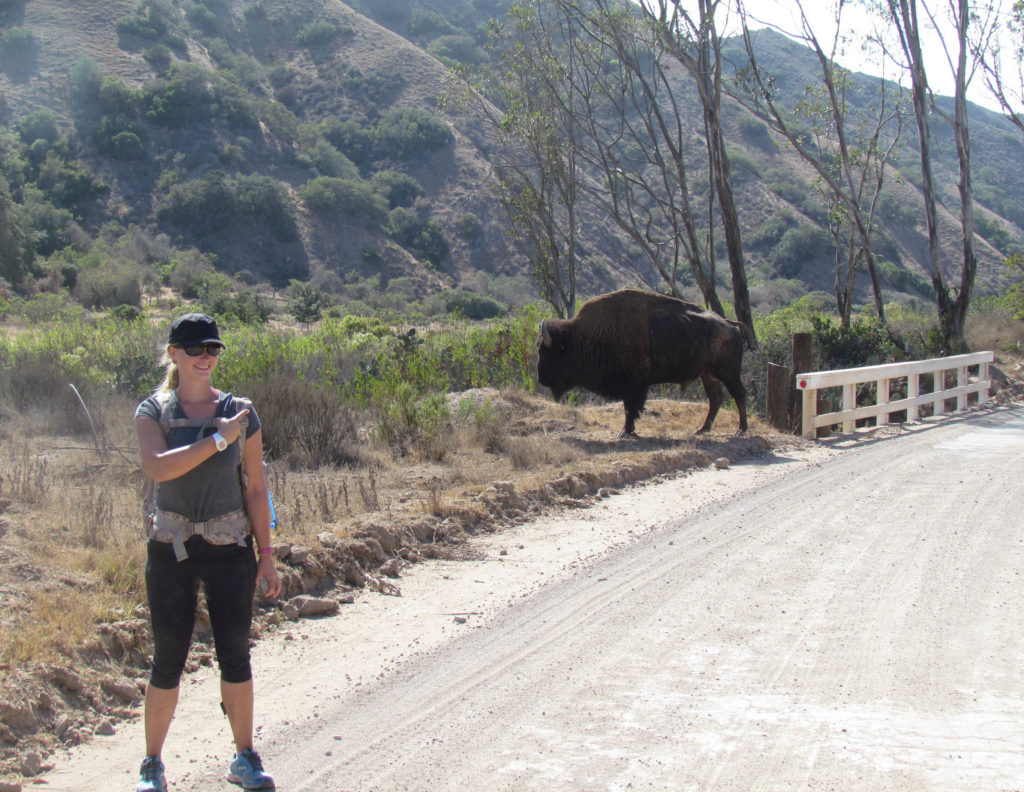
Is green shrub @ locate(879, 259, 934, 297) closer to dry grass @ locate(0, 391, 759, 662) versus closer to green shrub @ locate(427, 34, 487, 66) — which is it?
green shrub @ locate(427, 34, 487, 66)

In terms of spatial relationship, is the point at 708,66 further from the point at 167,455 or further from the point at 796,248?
the point at 796,248

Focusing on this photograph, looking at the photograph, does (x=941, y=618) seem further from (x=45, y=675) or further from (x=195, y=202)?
(x=195, y=202)

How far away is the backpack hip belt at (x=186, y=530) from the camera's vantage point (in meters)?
4.04

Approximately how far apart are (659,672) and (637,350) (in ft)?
31.7

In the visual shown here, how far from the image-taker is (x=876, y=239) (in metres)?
56.8

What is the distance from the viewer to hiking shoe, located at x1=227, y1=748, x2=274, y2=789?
4035mm

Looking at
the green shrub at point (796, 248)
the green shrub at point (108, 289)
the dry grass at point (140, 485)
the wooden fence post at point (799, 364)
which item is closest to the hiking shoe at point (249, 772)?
the dry grass at point (140, 485)

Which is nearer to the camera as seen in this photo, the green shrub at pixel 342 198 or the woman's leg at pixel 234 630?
the woman's leg at pixel 234 630

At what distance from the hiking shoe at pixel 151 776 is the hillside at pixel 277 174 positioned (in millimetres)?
35624

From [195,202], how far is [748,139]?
1636 inches

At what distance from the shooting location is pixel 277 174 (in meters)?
55.0

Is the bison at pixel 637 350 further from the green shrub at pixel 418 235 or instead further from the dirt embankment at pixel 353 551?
the green shrub at pixel 418 235

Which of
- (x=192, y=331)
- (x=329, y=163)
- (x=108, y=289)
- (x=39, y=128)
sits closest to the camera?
(x=192, y=331)

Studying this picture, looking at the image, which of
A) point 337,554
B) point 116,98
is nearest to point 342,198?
point 116,98
